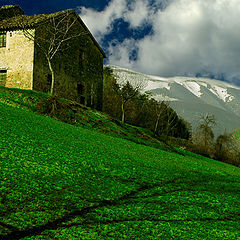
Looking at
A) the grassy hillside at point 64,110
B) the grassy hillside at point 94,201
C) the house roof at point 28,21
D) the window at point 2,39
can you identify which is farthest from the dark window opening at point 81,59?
the grassy hillside at point 94,201

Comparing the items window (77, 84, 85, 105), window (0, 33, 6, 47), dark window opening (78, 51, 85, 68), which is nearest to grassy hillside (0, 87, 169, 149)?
window (0, 33, 6, 47)

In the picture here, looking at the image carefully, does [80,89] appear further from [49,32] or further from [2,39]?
[2,39]

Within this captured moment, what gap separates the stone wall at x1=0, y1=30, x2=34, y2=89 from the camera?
1894 centimetres

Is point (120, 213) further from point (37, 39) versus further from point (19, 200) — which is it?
point (37, 39)

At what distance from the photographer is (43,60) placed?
19.8 metres

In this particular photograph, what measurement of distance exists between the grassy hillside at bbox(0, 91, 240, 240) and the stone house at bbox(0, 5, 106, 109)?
16.3m

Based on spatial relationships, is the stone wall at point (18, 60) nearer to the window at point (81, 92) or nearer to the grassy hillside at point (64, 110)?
the window at point (81, 92)

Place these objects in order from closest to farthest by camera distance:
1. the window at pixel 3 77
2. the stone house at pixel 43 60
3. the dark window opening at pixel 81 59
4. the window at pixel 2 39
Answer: the stone house at pixel 43 60, the window at pixel 3 77, the window at pixel 2 39, the dark window opening at pixel 81 59

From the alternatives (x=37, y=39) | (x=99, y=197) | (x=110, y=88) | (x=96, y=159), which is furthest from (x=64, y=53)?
(x=99, y=197)

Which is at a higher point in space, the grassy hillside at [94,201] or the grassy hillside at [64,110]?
the grassy hillside at [64,110]

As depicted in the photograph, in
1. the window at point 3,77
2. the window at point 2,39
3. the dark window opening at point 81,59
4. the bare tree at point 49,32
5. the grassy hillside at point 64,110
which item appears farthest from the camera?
the dark window opening at point 81,59

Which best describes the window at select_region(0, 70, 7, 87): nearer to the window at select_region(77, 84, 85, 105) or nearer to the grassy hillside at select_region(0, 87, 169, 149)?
the window at select_region(77, 84, 85, 105)

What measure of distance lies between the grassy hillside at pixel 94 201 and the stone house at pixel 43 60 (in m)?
16.3

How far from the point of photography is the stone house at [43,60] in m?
19.1
